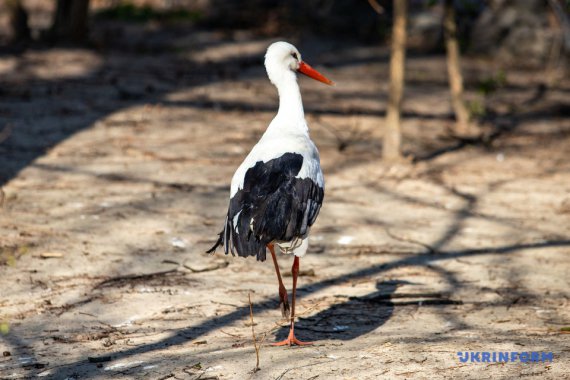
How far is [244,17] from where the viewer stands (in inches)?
554

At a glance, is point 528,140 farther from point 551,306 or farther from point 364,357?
point 364,357

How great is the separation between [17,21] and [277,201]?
27.3 feet

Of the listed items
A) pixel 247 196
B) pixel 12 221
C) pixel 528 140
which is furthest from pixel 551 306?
pixel 528 140

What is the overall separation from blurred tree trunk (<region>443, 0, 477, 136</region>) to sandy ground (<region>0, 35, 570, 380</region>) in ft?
0.83

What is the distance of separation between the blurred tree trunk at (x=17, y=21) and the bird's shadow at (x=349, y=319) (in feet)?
26.0

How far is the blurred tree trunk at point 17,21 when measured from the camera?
36.9 feet

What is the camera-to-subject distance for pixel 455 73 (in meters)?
8.71

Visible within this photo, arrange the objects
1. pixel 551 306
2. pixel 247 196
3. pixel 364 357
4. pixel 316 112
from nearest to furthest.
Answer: pixel 364 357, pixel 247 196, pixel 551 306, pixel 316 112

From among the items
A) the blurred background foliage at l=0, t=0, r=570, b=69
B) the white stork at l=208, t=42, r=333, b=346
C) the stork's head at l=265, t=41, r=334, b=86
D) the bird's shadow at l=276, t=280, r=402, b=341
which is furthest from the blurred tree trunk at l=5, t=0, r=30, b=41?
the bird's shadow at l=276, t=280, r=402, b=341

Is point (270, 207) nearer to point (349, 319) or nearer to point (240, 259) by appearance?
point (349, 319)

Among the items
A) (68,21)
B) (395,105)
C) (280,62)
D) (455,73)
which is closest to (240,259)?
(280,62)

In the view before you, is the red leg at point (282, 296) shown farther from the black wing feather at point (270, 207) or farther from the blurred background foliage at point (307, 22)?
the blurred background foliage at point (307, 22)

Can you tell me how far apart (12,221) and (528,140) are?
18.0 ft

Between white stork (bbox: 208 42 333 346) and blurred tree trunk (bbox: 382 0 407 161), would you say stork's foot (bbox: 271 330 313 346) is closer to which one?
white stork (bbox: 208 42 333 346)
